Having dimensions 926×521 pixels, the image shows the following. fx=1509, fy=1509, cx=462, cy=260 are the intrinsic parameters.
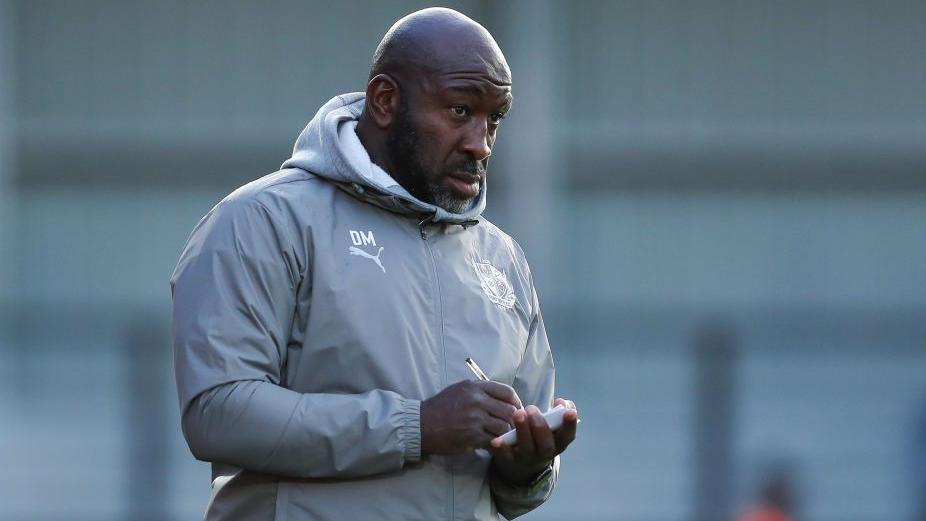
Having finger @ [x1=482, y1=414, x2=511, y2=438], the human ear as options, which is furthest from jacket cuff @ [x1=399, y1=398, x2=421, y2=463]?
the human ear

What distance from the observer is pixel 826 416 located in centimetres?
963

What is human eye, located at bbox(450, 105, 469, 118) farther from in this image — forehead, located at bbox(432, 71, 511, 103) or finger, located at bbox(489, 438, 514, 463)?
finger, located at bbox(489, 438, 514, 463)

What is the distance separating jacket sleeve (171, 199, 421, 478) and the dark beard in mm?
315

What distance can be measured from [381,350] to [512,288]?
448 mm

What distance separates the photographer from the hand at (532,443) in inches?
108

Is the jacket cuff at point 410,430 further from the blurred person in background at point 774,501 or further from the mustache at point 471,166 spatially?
the blurred person in background at point 774,501

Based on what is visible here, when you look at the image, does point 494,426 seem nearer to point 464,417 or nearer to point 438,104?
point 464,417

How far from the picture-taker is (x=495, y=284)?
121 inches

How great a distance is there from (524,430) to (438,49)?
0.75m

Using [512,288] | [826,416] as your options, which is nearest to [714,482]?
[826,416]

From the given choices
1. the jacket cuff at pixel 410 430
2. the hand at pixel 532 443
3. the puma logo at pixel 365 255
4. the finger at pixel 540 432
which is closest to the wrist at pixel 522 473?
the hand at pixel 532 443

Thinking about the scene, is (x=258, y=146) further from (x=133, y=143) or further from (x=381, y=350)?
(x=381, y=350)

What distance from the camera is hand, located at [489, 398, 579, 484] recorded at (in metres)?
2.73

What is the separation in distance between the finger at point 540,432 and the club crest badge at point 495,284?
13.7 inches
